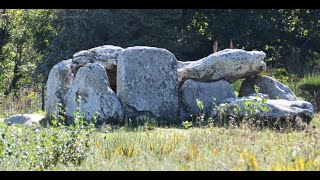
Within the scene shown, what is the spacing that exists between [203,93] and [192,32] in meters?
10.5

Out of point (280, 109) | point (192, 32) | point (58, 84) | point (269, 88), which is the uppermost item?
point (192, 32)

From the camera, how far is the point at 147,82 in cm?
1645

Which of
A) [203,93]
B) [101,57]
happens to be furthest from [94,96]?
[203,93]

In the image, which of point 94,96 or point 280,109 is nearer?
point 280,109

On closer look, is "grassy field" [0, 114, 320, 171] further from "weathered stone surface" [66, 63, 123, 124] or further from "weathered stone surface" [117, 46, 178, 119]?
"weathered stone surface" [117, 46, 178, 119]

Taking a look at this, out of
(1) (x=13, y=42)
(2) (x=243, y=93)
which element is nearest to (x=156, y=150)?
(2) (x=243, y=93)

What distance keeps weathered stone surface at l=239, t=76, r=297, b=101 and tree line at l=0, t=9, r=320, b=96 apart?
20.9 ft

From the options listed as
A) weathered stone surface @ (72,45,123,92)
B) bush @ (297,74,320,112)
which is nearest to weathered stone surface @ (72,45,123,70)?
weathered stone surface @ (72,45,123,92)

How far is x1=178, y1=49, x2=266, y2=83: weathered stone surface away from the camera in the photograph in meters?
17.0

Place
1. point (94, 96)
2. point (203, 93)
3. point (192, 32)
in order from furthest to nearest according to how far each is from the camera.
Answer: point (192, 32) < point (203, 93) < point (94, 96)

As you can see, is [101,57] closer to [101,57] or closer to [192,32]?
[101,57]

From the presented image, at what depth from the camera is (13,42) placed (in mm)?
32625

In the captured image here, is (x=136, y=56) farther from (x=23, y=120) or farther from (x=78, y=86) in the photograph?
(x=23, y=120)
